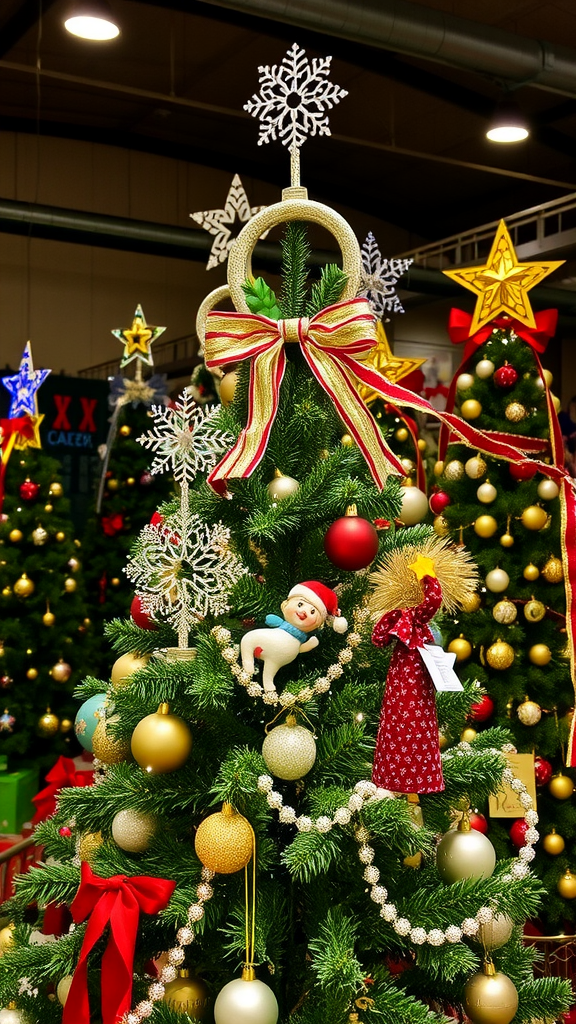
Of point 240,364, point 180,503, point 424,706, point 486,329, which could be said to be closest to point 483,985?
point 424,706

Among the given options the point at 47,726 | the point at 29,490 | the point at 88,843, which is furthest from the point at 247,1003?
the point at 29,490

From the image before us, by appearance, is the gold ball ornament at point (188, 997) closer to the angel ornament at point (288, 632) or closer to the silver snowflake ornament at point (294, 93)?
the angel ornament at point (288, 632)

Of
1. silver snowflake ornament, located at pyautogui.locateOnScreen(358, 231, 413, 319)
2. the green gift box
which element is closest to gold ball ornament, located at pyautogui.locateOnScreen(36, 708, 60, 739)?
the green gift box

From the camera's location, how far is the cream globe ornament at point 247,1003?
119cm

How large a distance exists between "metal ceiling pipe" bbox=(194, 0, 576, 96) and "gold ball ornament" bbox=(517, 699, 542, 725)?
144 inches

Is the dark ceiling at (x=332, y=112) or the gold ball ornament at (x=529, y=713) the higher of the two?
the dark ceiling at (x=332, y=112)

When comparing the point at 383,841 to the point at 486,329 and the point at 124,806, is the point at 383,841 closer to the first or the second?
the point at 124,806

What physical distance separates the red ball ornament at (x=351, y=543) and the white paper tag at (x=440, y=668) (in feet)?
0.48

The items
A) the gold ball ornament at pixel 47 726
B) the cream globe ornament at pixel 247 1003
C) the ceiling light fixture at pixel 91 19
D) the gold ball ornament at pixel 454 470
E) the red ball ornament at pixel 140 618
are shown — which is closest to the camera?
the cream globe ornament at pixel 247 1003

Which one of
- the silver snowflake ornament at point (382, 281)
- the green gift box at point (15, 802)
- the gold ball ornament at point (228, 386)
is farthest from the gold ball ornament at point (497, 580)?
the green gift box at point (15, 802)

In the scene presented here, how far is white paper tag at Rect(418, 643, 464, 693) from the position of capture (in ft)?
4.19

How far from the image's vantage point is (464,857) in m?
1.37

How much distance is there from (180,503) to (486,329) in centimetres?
187

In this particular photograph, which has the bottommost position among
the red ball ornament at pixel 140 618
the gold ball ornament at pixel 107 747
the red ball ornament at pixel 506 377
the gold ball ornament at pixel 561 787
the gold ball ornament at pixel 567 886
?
the gold ball ornament at pixel 567 886
